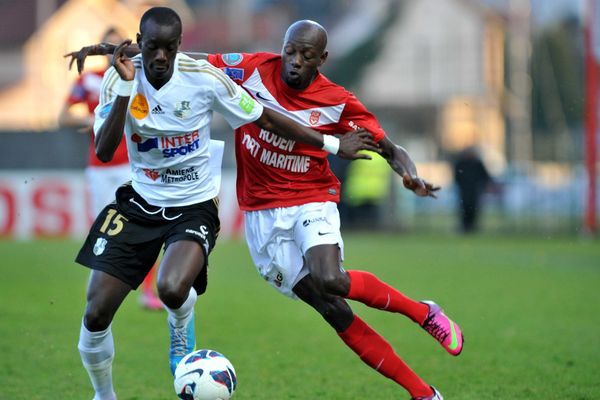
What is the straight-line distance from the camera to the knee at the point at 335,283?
6.18 m

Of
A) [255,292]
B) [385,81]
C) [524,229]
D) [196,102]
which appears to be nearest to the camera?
[196,102]

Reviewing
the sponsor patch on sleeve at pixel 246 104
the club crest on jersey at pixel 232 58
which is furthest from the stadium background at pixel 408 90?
the sponsor patch on sleeve at pixel 246 104

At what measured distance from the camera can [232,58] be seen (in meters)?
6.82

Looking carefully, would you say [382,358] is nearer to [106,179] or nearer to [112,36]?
[112,36]

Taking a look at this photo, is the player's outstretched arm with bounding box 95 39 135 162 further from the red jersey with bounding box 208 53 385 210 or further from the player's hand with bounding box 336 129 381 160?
the player's hand with bounding box 336 129 381 160

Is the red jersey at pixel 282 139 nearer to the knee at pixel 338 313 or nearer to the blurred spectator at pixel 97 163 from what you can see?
the knee at pixel 338 313

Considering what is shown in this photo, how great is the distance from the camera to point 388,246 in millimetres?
20109

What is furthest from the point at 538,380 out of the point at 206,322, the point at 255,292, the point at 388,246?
the point at 388,246

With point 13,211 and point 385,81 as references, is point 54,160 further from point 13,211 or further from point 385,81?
point 385,81

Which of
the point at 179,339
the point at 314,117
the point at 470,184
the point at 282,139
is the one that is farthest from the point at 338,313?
the point at 470,184

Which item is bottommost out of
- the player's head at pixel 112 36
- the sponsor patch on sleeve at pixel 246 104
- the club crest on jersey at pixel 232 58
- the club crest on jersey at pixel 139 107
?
the player's head at pixel 112 36

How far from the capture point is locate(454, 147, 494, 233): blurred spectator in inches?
923

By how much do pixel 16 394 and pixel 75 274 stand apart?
27.2 feet

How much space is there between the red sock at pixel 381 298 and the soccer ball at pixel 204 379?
98 cm
